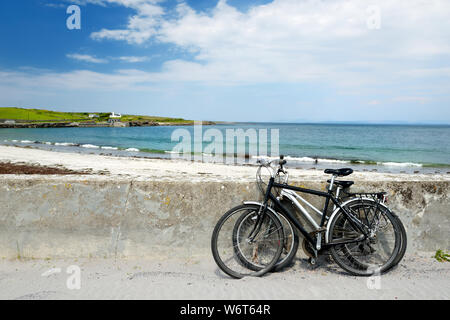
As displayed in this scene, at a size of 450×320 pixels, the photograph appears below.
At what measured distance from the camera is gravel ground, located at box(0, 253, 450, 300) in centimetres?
287

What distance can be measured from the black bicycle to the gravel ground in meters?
0.16

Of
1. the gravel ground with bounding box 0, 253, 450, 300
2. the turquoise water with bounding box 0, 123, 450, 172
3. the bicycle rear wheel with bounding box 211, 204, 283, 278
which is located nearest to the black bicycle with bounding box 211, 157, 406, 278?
the bicycle rear wheel with bounding box 211, 204, 283, 278

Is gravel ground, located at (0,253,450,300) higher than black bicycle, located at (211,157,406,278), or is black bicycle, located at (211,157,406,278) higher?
black bicycle, located at (211,157,406,278)

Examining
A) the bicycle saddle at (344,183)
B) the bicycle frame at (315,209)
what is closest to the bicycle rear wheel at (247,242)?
the bicycle frame at (315,209)

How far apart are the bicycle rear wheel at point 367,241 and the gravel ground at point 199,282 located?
0.14m

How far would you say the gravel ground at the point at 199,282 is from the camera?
287cm

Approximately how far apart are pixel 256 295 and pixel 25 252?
8.64ft

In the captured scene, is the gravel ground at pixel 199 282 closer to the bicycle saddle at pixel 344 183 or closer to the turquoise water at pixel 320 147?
the bicycle saddle at pixel 344 183

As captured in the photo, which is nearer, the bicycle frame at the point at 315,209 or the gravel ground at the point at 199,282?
the gravel ground at the point at 199,282

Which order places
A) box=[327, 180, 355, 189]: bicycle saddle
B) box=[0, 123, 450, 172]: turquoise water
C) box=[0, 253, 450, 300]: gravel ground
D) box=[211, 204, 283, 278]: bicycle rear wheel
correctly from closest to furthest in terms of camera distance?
box=[0, 253, 450, 300]: gravel ground → box=[211, 204, 283, 278]: bicycle rear wheel → box=[327, 180, 355, 189]: bicycle saddle → box=[0, 123, 450, 172]: turquoise water

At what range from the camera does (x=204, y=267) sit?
3.45 metres

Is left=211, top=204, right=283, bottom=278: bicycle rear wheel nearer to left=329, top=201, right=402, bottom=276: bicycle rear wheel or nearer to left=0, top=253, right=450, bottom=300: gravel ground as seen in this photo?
left=0, top=253, right=450, bottom=300: gravel ground

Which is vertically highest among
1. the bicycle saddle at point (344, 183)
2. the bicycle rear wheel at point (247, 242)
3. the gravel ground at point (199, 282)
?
the bicycle saddle at point (344, 183)

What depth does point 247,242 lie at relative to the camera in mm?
3459
